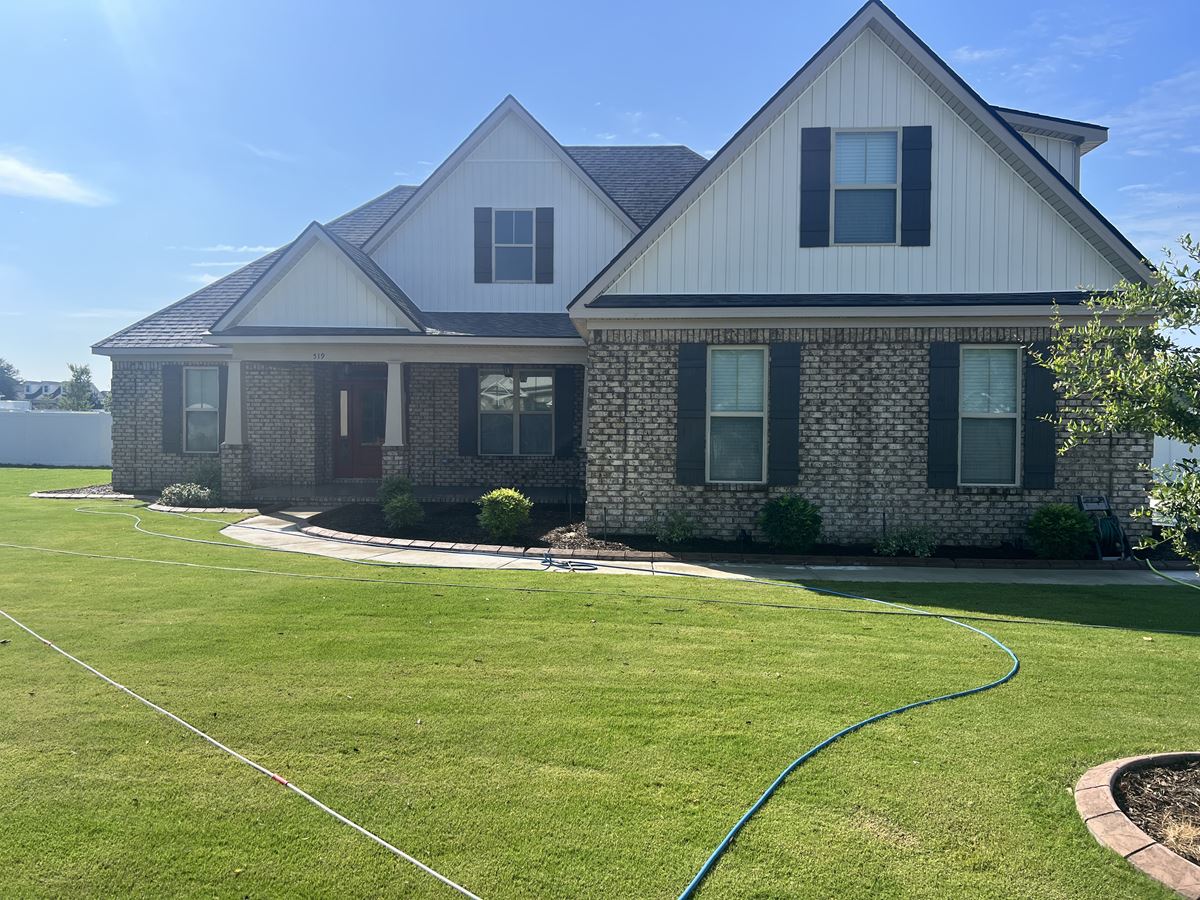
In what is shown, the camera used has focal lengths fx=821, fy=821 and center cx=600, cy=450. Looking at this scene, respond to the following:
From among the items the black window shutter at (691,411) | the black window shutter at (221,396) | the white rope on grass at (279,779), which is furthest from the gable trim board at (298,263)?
the white rope on grass at (279,779)

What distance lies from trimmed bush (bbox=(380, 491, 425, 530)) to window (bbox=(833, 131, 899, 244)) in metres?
7.10

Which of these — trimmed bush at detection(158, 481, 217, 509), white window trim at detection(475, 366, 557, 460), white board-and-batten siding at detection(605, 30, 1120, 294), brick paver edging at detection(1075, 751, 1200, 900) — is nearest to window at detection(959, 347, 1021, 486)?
white board-and-batten siding at detection(605, 30, 1120, 294)

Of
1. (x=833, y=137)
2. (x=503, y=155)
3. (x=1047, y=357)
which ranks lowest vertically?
(x=1047, y=357)

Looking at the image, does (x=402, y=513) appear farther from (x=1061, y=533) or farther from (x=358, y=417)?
(x=1061, y=533)

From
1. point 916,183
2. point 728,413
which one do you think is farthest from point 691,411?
point 916,183

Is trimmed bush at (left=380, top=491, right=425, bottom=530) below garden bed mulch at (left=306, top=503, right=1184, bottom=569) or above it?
above

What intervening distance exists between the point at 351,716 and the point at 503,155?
13444mm

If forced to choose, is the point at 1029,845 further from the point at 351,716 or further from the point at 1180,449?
the point at 1180,449

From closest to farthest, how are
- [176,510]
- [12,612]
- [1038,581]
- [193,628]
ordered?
1. [193,628]
2. [12,612]
3. [1038,581]
4. [176,510]

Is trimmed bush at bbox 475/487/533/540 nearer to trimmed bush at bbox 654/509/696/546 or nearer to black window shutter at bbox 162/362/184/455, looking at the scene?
trimmed bush at bbox 654/509/696/546

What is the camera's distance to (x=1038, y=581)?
935 cm

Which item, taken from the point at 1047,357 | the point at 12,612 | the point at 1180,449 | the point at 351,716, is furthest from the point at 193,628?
the point at 1180,449

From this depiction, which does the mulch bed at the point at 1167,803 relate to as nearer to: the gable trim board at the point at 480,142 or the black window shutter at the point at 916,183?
the black window shutter at the point at 916,183

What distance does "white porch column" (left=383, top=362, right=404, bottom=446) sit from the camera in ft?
46.5
